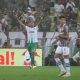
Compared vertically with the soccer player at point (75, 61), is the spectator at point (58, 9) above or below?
above

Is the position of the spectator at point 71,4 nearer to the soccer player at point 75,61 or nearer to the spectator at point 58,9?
the spectator at point 58,9

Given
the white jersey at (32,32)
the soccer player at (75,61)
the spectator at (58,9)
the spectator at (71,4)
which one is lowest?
the soccer player at (75,61)

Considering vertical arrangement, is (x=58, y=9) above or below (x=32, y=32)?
above

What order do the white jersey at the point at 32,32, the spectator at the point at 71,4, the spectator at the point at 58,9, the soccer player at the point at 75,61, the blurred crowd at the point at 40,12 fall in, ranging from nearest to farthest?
the white jersey at the point at 32,32 < the soccer player at the point at 75,61 < the blurred crowd at the point at 40,12 < the spectator at the point at 58,9 < the spectator at the point at 71,4

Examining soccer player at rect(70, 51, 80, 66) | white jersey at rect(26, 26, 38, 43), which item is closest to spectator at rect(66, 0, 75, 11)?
soccer player at rect(70, 51, 80, 66)

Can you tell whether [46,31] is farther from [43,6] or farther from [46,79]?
[46,79]

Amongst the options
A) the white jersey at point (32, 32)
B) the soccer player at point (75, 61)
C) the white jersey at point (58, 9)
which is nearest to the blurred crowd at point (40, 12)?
the white jersey at point (58, 9)

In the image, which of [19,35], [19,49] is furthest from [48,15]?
[19,49]

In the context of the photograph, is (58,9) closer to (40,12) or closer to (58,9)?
(58,9)

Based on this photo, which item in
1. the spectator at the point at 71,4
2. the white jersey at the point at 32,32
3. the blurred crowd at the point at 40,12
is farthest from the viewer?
the spectator at the point at 71,4

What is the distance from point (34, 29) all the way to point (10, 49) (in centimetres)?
317

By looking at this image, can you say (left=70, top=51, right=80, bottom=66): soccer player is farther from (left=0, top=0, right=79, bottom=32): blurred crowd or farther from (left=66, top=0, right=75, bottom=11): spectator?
(left=66, top=0, right=75, bottom=11): spectator

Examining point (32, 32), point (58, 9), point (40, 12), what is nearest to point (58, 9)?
point (58, 9)

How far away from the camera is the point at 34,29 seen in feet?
72.9
